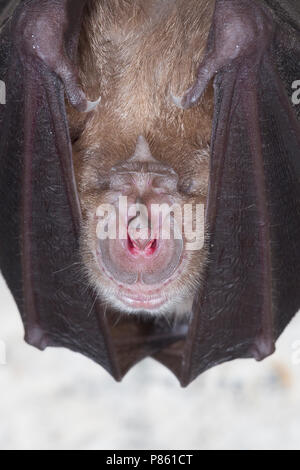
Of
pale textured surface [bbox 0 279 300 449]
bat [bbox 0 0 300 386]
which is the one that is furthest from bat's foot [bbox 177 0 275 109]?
pale textured surface [bbox 0 279 300 449]

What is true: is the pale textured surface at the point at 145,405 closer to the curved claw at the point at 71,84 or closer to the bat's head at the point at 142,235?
the bat's head at the point at 142,235

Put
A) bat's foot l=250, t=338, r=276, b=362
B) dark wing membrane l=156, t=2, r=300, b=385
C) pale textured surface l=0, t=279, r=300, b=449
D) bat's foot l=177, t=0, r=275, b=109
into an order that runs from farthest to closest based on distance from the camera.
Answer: pale textured surface l=0, t=279, r=300, b=449 < bat's foot l=250, t=338, r=276, b=362 < dark wing membrane l=156, t=2, r=300, b=385 < bat's foot l=177, t=0, r=275, b=109

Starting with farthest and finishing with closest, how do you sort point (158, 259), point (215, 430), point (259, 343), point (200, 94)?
point (215, 430) < point (259, 343) < point (158, 259) < point (200, 94)

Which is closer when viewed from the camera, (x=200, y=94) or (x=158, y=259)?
(x=200, y=94)

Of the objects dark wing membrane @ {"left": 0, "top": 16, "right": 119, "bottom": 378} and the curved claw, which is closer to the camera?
the curved claw

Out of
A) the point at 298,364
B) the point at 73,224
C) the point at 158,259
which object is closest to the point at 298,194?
the point at 158,259

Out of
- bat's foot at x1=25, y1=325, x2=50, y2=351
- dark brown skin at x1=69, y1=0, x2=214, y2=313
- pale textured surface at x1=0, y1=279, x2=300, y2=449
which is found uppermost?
dark brown skin at x1=69, y1=0, x2=214, y2=313

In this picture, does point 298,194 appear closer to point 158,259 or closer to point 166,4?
point 158,259

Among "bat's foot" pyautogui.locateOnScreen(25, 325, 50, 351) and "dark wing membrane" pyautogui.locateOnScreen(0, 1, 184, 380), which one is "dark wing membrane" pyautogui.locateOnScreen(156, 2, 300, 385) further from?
"bat's foot" pyautogui.locateOnScreen(25, 325, 50, 351)
